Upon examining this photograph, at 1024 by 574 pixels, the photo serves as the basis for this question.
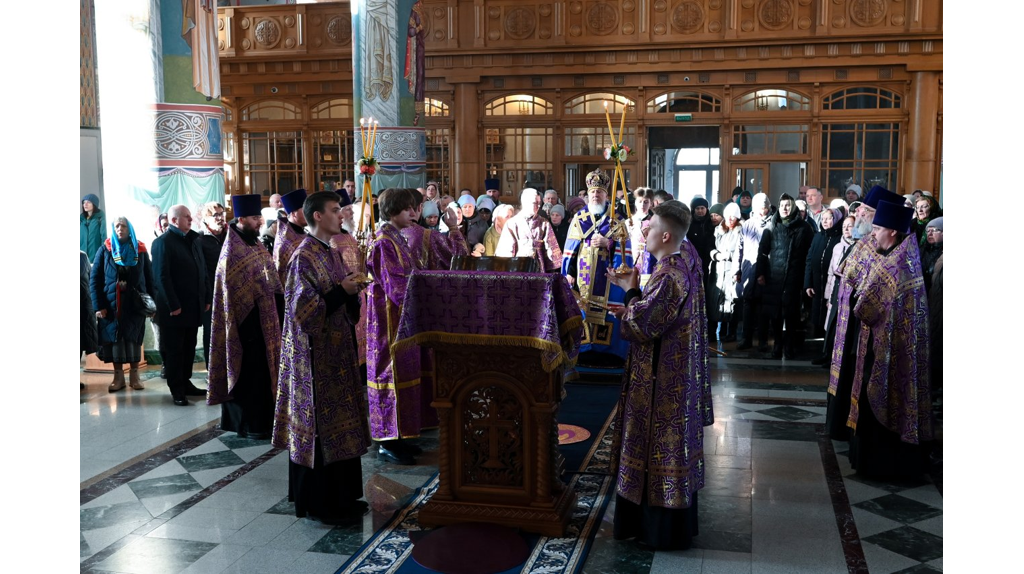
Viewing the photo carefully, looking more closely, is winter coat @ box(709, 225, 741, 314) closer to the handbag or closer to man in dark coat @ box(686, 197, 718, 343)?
man in dark coat @ box(686, 197, 718, 343)

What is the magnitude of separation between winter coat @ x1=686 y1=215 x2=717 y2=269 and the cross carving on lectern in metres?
5.65

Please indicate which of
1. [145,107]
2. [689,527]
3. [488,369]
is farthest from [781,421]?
[145,107]

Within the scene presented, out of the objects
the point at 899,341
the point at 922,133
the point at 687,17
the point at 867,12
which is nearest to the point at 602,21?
the point at 687,17

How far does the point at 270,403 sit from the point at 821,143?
433 inches

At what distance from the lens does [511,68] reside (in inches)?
565

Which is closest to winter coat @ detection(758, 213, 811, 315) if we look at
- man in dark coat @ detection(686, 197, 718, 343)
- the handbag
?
man in dark coat @ detection(686, 197, 718, 343)

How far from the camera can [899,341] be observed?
181 inches

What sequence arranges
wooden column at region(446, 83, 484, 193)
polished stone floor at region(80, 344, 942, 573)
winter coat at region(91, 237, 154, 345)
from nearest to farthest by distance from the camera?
polished stone floor at region(80, 344, 942, 573) < winter coat at region(91, 237, 154, 345) < wooden column at region(446, 83, 484, 193)

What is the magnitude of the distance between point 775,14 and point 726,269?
6.61 m

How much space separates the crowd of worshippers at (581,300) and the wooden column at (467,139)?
20.3ft

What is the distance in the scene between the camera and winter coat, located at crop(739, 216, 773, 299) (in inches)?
320

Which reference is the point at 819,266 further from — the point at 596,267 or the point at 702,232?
the point at 596,267

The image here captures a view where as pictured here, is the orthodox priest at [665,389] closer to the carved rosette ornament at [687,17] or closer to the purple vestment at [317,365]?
the purple vestment at [317,365]

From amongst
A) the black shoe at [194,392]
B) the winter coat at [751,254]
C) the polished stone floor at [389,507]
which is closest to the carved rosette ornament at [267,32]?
the black shoe at [194,392]
